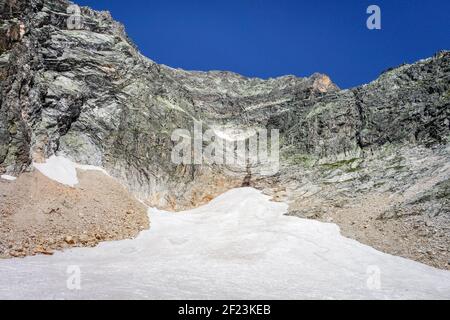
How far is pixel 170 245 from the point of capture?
1099 inches

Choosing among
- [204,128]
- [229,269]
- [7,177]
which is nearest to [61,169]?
[7,177]

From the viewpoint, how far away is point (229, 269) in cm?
2138

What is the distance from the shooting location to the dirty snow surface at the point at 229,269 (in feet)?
54.7

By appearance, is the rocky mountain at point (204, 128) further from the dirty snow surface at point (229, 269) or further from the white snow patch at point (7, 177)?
the dirty snow surface at point (229, 269)

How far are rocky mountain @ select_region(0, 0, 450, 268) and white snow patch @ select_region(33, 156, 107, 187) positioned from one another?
49.7 inches

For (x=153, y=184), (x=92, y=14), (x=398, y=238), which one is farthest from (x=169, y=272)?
(x=92, y=14)

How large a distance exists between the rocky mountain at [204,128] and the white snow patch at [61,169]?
1262mm

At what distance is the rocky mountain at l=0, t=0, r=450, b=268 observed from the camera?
32031 millimetres

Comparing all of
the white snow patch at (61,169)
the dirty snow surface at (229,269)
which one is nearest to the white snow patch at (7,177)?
the white snow patch at (61,169)

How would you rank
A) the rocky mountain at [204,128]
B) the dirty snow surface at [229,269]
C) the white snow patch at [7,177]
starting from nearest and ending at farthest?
the dirty snow surface at [229,269] < the white snow patch at [7,177] < the rocky mountain at [204,128]

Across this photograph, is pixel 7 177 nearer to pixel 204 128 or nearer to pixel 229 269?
pixel 229 269

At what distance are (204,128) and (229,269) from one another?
126ft
